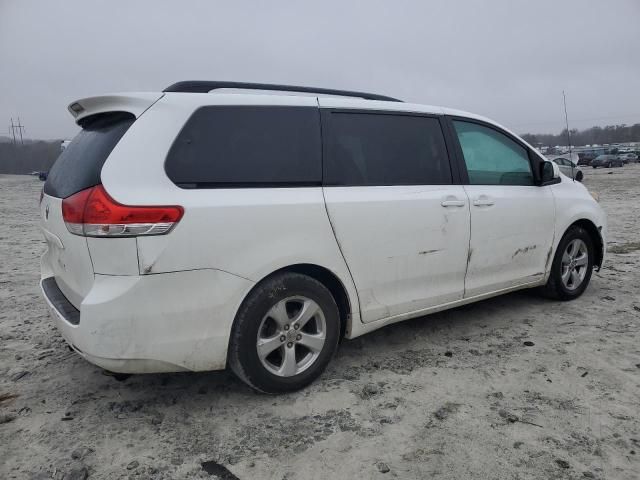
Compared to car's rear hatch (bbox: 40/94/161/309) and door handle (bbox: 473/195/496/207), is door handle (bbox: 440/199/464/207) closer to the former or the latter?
door handle (bbox: 473/195/496/207)

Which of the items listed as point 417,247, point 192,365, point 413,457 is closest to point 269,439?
point 192,365

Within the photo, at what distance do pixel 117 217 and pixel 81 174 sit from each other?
0.48m

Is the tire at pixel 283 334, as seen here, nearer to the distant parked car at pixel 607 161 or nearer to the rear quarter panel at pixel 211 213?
the rear quarter panel at pixel 211 213

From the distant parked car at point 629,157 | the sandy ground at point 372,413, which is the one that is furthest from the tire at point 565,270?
the distant parked car at point 629,157

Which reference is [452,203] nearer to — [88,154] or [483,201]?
[483,201]

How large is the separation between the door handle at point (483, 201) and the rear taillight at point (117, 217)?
7.24ft

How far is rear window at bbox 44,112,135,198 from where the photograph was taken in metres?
2.52

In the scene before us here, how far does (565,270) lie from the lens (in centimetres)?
451

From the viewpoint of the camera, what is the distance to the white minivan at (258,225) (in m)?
2.39

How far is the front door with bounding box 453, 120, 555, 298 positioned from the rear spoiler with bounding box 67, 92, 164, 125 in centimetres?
227

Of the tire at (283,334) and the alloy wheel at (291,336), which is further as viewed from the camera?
the alloy wheel at (291,336)

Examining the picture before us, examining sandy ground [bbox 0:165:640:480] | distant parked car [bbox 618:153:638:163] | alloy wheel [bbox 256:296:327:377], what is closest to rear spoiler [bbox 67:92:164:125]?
alloy wheel [bbox 256:296:327:377]

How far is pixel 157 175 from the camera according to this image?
245 cm

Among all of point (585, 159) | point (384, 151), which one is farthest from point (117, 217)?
point (585, 159)
